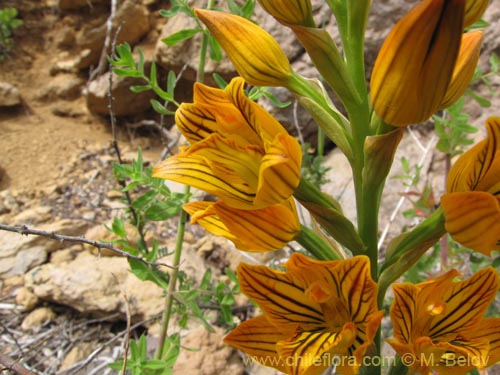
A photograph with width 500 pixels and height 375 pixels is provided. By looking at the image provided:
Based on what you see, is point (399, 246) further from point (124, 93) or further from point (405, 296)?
point (124, 93)

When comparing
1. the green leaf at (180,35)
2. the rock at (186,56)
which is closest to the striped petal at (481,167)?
the green leaf at (180,35)

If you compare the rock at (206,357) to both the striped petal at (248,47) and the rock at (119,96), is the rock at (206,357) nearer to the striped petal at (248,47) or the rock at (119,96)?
the striped petal at (248,47)

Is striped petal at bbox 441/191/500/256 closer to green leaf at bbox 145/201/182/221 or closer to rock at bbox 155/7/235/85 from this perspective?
green leaf at bbox 145/201/182/221

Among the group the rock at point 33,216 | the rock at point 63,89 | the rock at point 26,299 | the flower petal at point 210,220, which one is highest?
the flower petal at point 210,220

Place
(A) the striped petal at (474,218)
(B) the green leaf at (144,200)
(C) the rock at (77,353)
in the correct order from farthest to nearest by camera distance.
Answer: (C) the rock at (77,353) → (B) the green leaf at (144,200) → (A) the striped petal at (474,218)

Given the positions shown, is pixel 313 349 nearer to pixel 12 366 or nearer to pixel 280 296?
pixel 280 296

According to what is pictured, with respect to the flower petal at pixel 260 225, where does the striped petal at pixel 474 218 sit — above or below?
above

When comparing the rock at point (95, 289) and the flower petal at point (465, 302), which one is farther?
the rock at point (95, 289)
